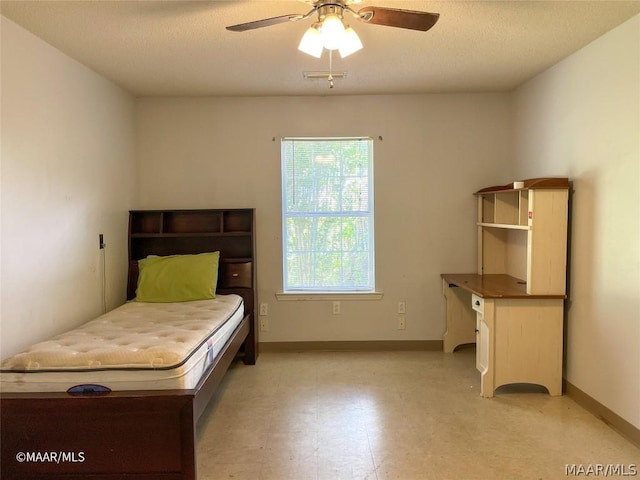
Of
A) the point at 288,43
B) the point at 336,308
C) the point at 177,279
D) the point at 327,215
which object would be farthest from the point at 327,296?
the point at 288,43

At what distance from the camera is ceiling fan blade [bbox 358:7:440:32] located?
190 cm

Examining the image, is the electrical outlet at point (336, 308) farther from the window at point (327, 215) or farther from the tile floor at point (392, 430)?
the tile floor at point (392, 430)

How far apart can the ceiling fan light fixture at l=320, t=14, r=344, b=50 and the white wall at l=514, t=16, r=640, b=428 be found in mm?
1726

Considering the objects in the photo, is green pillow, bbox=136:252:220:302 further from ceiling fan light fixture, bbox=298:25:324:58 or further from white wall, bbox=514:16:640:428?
white wall, bbox=514:16:640:428

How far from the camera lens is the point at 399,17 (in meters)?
1.96

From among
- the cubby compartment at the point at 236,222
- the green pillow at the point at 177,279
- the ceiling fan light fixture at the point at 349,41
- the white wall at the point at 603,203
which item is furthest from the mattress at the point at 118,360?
the white wall at the point at 603,203

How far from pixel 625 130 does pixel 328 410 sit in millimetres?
2478

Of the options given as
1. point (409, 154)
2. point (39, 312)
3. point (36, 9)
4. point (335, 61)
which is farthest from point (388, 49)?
point (39, 312)

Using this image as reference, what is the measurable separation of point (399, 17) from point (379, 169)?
2161 millimetres

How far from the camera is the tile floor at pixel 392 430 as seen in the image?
2.25m

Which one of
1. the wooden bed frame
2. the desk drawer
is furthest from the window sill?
the wooden bed frame

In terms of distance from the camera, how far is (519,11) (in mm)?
2385

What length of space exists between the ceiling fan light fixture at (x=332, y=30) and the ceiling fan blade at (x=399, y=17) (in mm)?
116

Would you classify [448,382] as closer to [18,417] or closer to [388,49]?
[388,49]
